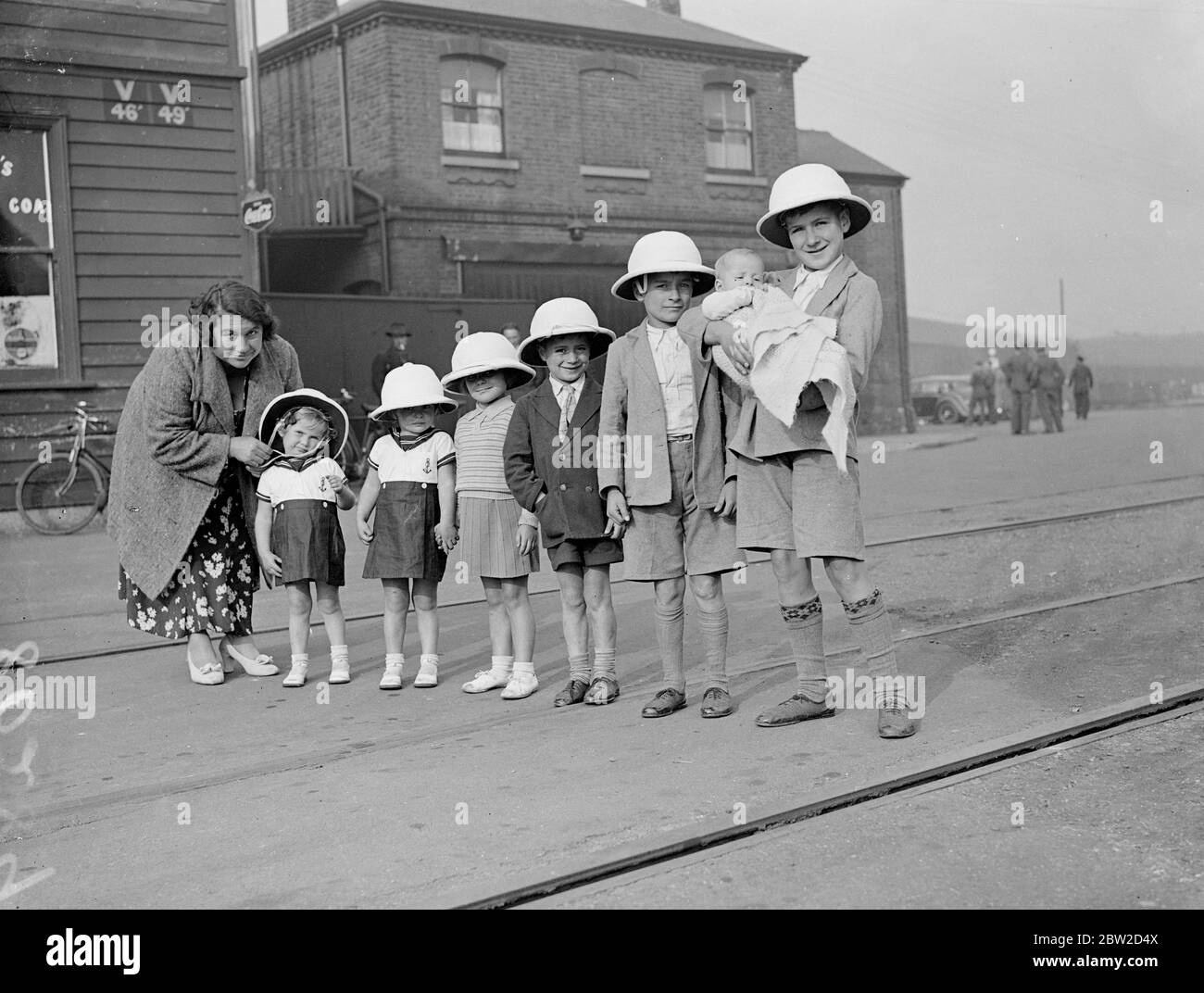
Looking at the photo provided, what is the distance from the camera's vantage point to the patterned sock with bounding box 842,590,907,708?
5.00 m

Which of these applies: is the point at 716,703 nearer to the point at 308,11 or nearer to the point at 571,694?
the point at 571,694

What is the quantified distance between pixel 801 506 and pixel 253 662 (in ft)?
9.82

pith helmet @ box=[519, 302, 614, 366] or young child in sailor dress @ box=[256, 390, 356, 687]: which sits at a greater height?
pith helmet @ box=[519, 302, 614, 366]

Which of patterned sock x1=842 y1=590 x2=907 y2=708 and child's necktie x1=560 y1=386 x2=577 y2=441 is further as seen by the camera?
child's necktie x1=560 y1=386 x2=577 y2=441

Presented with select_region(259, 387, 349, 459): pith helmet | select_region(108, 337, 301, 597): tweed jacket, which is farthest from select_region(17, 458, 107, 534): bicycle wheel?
select_region(259, 387, 349, 459): pith helmet

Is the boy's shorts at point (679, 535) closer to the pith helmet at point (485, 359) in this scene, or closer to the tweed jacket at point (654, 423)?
the tweed jacket at point (654, 423)

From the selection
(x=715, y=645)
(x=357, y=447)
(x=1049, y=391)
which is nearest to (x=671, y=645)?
(x=715, y=645)

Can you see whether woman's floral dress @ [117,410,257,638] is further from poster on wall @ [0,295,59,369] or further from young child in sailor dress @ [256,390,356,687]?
poster on wall @ [0,295,59,369]

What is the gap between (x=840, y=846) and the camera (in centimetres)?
382

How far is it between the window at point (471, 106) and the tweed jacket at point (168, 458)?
58.8 feet

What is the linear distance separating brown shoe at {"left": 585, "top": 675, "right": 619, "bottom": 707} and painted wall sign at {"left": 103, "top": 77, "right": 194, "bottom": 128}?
1104 cm

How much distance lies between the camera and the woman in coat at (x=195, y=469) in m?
6.42

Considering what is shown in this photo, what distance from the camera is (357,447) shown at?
17938 mm
